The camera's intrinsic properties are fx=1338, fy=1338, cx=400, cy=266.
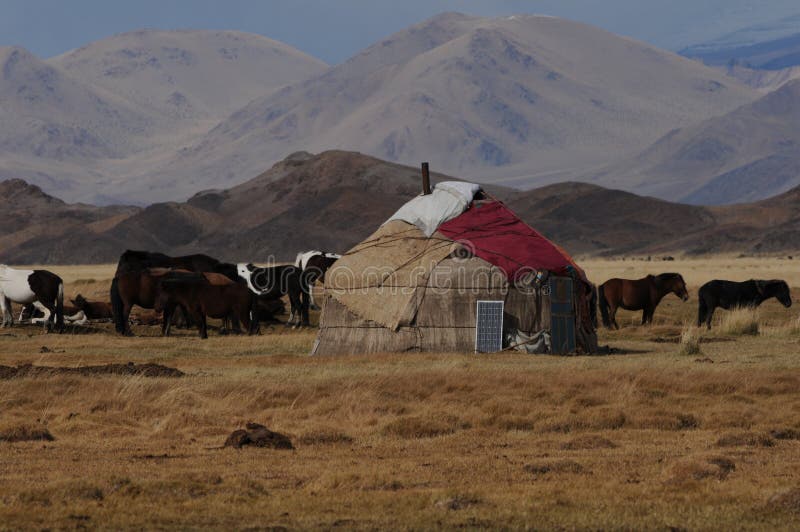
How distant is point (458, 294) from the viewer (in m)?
27.7

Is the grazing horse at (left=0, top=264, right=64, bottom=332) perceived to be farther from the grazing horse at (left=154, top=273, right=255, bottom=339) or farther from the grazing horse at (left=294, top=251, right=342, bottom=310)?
the grazing horse at (left=294, top=251, right=342, bottom=310)

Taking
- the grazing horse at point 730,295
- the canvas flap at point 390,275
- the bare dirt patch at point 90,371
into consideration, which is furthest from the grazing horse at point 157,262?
the bare dirt patch at point 90,371

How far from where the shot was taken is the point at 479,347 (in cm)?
2731

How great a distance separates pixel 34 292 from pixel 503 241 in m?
12.6

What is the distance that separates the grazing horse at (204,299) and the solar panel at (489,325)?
788 cm

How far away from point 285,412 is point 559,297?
32.9 ft

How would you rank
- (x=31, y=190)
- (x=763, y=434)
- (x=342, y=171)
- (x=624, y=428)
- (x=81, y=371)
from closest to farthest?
(x=763, y=434), (x=624, y=428), (x=81, y=371), (x=342, y=171), (x=31, y=190)

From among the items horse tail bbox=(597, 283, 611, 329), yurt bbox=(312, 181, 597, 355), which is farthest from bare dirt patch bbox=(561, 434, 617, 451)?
horse tail bbox=(597, 283, 611, 329)

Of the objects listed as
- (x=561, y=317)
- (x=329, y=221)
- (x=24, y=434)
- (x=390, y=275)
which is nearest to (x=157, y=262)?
(x=390, y=275)

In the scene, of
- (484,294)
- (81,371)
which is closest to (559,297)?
(484,294)

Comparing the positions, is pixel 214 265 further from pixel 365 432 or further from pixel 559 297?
pixel 365 432

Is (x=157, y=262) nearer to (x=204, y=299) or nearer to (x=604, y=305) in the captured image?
(x=204, y=299)

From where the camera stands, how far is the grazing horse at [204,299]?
106 feet

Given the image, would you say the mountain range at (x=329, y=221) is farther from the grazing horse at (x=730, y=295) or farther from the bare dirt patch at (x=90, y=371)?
the bare dirt patch at (x=90, y=371)
